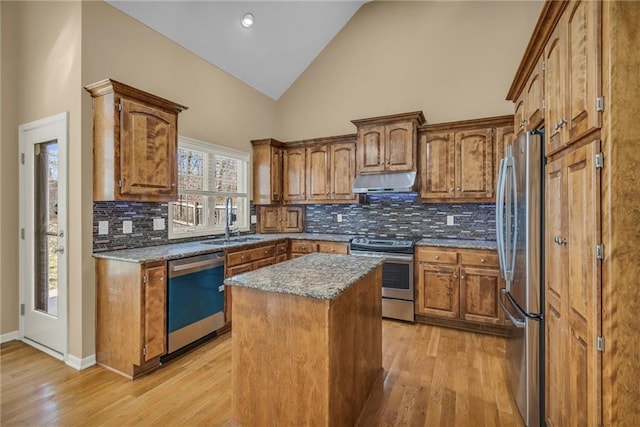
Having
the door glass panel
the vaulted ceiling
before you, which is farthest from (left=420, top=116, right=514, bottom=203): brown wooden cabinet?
the door glass panel

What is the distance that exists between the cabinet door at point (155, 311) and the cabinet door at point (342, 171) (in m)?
2.58

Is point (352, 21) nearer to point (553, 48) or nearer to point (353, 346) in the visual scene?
point (553, 48)

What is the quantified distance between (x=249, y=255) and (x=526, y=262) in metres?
2.72

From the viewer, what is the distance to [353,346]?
1873 millimetres

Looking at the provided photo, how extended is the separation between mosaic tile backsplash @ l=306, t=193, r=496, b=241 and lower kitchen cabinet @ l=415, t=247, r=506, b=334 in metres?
0.64

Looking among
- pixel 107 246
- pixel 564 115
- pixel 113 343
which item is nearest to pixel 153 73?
pixel 107 246

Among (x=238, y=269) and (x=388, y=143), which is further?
(x=388, y=143)

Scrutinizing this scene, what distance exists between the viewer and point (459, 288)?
3.46 metres

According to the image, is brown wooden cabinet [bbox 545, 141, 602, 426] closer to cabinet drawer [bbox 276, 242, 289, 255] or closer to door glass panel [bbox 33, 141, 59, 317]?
cabinet drawer [bbox 276, 242, 289, 255]

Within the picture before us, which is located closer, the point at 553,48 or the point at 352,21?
the point at 553,48

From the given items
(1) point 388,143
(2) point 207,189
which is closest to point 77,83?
(2) point 207,189

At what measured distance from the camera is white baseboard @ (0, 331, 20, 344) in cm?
307

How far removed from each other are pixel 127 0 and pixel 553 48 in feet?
11.3

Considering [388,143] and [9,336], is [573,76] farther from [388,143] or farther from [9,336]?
[9,336]
